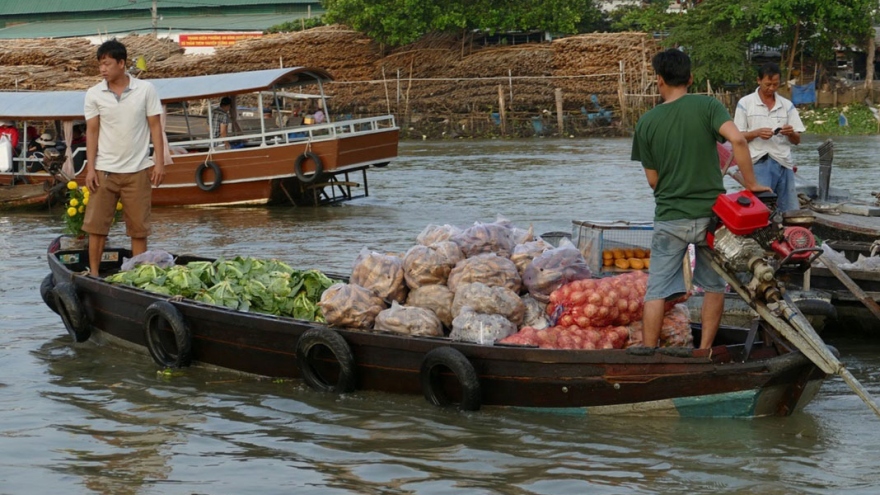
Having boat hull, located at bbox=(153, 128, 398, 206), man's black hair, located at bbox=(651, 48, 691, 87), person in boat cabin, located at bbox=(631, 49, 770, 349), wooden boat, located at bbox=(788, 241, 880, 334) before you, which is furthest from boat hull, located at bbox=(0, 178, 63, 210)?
man's black hair, located at bbox=(651, 48, 691, 87)

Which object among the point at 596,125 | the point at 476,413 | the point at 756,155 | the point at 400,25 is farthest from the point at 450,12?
the point at 476,413

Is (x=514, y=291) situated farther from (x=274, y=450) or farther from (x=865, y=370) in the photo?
(x=865, y=370)

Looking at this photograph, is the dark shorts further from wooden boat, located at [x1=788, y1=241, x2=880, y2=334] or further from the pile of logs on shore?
the pile of logs on shore

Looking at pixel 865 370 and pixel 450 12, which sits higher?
pixel 450 12

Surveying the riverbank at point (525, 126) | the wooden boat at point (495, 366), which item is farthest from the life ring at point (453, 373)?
the riverbank at point (525, 126)

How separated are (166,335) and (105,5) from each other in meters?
40.7

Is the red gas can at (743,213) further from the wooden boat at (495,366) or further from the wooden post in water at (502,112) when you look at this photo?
the wooden post in water at (502,112)

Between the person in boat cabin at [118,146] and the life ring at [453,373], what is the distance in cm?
269

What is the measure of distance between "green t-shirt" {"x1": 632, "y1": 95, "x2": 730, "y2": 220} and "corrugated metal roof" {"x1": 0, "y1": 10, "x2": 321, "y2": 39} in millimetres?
37209

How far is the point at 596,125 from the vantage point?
34531mm

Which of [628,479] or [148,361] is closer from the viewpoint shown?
[628,479]

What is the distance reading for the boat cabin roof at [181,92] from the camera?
56.0 feet

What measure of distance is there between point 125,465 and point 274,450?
0.69m

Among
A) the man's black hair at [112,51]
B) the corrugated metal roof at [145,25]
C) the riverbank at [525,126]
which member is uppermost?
the corrugated metal roof at [145,25]
